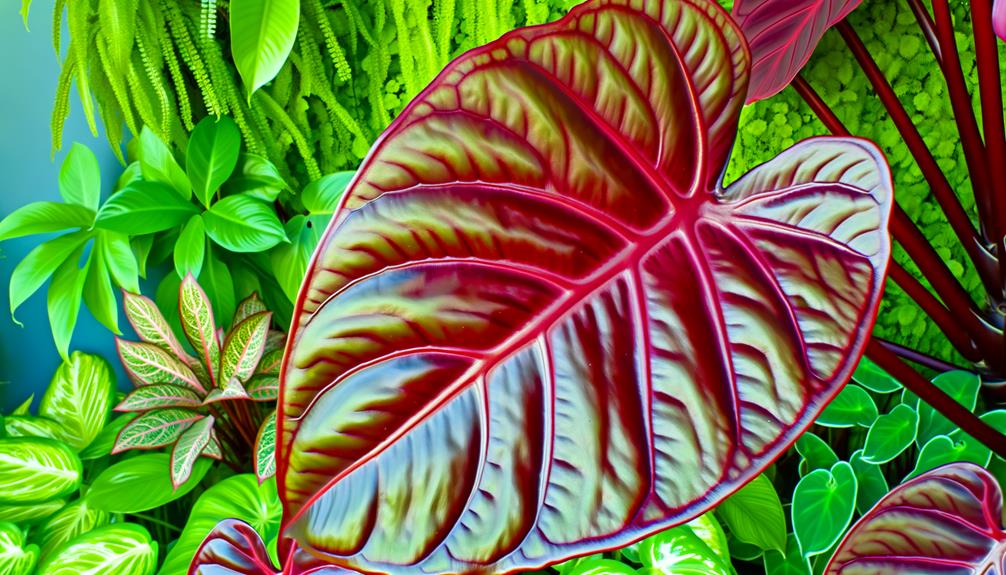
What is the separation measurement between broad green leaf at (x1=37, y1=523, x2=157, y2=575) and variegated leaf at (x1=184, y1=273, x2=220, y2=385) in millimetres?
280

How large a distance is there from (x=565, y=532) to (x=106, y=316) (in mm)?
1053

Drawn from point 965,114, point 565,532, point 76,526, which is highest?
point 965,114

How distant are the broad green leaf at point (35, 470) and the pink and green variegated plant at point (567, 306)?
2.14 ft

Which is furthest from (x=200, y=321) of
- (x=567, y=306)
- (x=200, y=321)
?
(x=567, y=306)

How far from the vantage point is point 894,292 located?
1118mm

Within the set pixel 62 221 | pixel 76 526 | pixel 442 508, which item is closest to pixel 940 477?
pixel 442 508

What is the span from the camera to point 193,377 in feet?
3.39

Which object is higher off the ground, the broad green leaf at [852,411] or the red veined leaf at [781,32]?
the red veined leaf at [781,32]

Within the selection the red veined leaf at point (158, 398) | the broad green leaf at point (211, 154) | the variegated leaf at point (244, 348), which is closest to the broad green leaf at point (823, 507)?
the variegated leaf at point (244, 348)

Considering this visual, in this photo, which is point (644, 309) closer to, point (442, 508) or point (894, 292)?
point (442, 508)

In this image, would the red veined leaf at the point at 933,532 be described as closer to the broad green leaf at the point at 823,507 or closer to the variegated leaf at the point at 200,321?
the broad green leaf at the point at 823,507

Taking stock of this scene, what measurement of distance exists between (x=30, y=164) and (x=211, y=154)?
522 mm

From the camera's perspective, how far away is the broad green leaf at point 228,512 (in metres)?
0.83

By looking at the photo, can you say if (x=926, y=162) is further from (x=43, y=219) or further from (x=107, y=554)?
(x=43, y=219)
